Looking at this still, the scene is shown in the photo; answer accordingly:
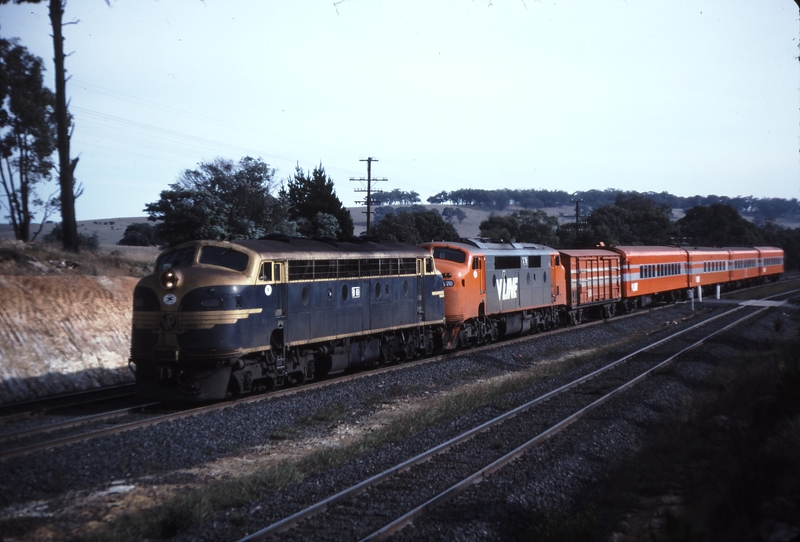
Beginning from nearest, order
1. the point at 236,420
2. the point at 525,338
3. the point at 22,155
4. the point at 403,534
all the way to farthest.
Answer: the point at 403,534 < the point at 236,420 < the point at 525,338 < the point at 22,155

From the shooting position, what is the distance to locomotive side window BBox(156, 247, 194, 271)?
14.9 meters

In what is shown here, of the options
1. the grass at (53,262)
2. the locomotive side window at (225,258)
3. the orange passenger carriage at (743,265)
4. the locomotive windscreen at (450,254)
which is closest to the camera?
the locomotive side window at (225,258)

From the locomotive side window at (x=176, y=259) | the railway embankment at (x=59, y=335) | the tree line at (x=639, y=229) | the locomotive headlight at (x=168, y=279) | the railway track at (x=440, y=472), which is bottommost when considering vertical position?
the railway track at (x=440, y=472)

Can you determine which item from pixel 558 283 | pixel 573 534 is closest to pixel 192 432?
pixel 573 534

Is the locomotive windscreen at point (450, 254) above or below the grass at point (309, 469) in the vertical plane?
above

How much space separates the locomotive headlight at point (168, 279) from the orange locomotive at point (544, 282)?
1067 centimetres

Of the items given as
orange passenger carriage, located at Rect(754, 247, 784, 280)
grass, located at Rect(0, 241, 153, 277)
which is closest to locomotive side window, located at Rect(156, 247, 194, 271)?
grass, located at Rect(0, 241, 153, 277)

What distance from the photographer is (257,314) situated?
14703 mm

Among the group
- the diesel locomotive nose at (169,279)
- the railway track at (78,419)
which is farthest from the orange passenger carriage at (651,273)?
the diesel locomotive nose at (169,279)

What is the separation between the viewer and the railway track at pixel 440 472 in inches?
311

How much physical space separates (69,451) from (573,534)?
790cm

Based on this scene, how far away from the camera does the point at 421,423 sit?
13453mm

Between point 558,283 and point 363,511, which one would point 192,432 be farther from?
point 558,283

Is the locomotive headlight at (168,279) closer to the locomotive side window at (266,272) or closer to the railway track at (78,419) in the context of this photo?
the locomotive side window at (266,272)
